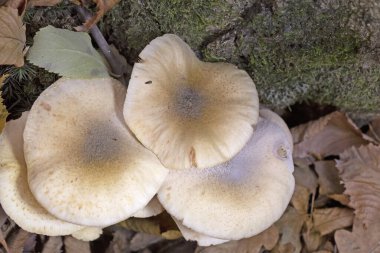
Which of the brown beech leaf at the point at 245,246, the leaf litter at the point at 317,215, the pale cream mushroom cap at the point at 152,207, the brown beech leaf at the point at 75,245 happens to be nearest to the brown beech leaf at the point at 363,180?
the leaf litter at the point at 317,215

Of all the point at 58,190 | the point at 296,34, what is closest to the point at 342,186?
the point at 296,34

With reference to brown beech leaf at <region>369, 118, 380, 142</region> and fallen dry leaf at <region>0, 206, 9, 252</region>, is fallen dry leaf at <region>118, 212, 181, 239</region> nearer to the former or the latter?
fallen dry leaf at <region>0, 206, 9, 252</region>

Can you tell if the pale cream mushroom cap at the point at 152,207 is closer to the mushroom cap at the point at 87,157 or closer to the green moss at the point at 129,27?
the mushroom cap at the point at 87,157

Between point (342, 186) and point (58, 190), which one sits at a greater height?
point (58, 190)

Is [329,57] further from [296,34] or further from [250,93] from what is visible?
[250,93]

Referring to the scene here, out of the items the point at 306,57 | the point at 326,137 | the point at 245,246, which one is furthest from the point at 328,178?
the point at 306,57
